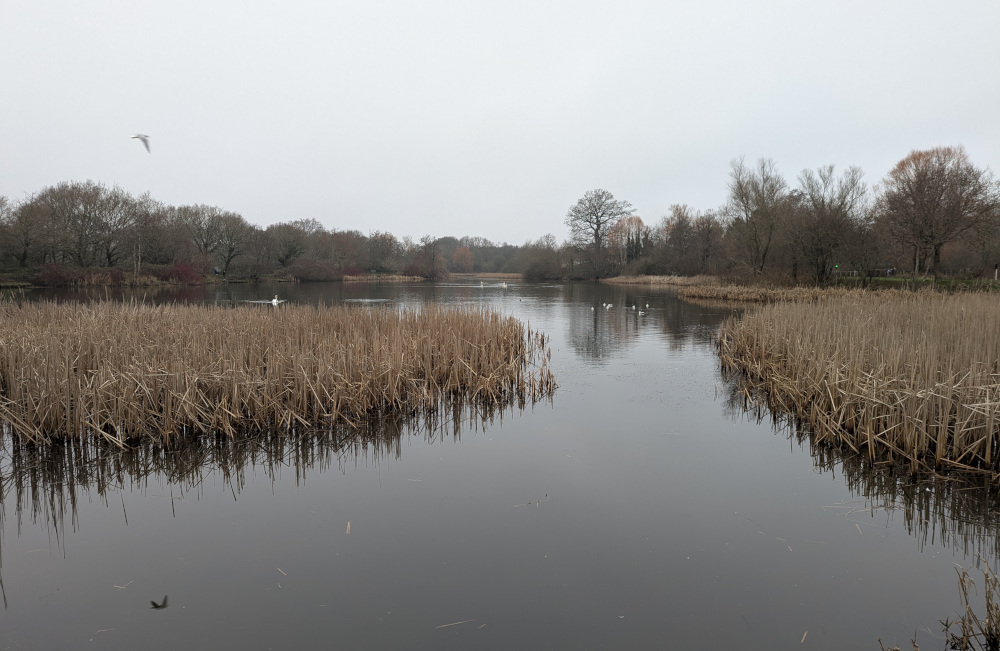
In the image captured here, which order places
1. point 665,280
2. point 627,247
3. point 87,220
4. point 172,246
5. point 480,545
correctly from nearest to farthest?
1. point 480,545
2. point 87,220
3. point 172,246
4. point 665,280
5. point 627,247

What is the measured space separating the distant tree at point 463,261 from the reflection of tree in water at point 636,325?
65.2 meters

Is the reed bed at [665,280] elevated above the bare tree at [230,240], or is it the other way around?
the bare tree at [230,240]

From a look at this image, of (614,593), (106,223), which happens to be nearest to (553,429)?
(614,593)

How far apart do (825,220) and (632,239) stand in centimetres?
3083

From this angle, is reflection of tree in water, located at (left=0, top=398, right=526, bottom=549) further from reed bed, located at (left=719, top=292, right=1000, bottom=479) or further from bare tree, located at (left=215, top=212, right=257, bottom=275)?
bare tree, located at (left=215, top=212, right=257, bottom=275)

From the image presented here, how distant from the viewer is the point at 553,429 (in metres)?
6.25

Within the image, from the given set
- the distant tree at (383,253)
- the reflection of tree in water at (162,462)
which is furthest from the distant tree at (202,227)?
the reflection of tree in water at (162,462)

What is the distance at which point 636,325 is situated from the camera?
16.9 meters

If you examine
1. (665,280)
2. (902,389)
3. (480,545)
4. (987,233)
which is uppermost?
(987,233)

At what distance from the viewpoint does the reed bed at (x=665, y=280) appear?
125ft

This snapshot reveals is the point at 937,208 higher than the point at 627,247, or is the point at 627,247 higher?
the point at 627,247

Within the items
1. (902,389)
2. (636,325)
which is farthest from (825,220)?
(902,389)

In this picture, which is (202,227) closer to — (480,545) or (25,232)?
A: (25,232)

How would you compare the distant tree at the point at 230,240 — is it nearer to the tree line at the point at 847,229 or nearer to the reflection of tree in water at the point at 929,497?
the tree line at the point at 847,229
